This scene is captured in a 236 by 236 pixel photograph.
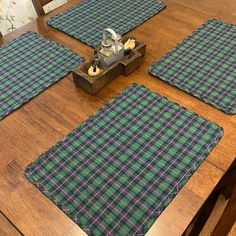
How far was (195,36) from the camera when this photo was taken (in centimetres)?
137

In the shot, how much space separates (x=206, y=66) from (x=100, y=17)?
0.60 metres

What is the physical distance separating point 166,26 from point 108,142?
2.49ft

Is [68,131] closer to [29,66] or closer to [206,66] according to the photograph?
[29,66]

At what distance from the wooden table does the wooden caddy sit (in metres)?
0.03

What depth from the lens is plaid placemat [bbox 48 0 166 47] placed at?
138 cm

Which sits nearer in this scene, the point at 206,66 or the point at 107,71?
the point at 107,71

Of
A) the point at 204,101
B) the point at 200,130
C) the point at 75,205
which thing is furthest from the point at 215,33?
the point at 75,205

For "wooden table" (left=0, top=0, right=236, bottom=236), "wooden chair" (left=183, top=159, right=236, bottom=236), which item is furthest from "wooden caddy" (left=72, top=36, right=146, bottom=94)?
"wooden chair" (left=183, top=159, right=236, bottom=236)

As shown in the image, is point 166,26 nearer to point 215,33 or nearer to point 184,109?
point 215,33

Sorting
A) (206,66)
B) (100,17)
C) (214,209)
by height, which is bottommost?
(214,209)

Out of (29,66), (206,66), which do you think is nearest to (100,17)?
(29,66)

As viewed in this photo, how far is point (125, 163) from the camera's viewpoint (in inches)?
35.4

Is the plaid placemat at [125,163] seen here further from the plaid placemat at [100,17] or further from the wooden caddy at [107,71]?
the plaid placemat at [100,17]

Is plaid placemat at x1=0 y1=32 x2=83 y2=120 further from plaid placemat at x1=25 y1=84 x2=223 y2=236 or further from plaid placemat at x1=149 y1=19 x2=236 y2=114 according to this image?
plaid placemat at x1=149 y1=19 x2=236 y2=114
